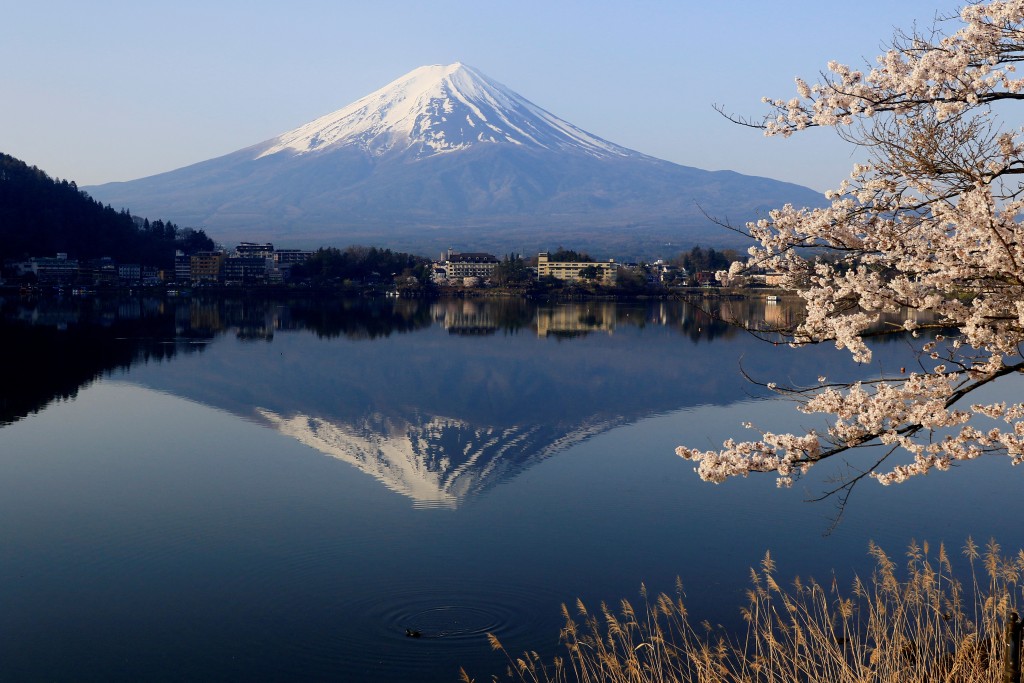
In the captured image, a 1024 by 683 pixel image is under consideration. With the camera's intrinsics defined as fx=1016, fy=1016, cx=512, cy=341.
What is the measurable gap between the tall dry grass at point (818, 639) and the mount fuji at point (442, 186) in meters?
111

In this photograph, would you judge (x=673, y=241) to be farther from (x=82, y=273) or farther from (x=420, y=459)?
(x=420, y=459)

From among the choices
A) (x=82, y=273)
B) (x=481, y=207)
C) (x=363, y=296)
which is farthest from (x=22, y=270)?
(x=481, y=207)

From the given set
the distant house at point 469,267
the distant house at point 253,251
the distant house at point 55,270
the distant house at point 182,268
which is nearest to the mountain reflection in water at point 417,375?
the distant house at point 55,270

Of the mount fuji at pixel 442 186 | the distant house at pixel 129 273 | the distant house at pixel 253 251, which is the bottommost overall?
the distant house at pixel 129 273

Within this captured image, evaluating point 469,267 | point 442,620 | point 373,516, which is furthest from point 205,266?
point 442,620

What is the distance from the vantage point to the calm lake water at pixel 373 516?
6438mm

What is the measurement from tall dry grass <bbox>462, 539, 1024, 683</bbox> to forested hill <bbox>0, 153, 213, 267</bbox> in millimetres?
63481

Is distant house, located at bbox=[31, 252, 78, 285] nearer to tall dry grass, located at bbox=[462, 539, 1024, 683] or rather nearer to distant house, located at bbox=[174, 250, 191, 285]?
distant house, located at bbox=[174, 250, 191, 285]

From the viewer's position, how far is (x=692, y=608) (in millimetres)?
6941

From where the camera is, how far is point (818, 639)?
462cm

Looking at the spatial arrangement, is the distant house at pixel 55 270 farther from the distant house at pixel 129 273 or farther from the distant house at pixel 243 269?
the distant house at pixel 243 269

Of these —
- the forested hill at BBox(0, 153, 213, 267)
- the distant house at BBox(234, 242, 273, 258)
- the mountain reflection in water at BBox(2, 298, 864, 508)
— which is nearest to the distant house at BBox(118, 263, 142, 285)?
the forested hill at BBox(0, 153, 213, 267)

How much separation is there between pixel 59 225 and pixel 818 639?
231ft

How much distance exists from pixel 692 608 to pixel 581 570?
3.50ft
